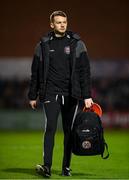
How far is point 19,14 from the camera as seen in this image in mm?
19219

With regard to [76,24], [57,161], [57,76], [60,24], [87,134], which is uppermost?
[60,24]

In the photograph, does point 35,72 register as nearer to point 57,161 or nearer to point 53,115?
point 53,115

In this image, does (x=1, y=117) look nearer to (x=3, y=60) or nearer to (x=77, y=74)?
(x=3, y=60)

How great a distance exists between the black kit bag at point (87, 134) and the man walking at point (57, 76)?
15 centimetres

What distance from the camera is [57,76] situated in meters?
8.89

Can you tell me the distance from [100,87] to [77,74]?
13.2 meters

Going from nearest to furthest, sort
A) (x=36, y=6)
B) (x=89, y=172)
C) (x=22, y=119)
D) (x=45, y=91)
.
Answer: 1. (x=45, y=91)
2. (x=89, y=172)
3. (x=36, y=6)
4. (x=22, y=119)

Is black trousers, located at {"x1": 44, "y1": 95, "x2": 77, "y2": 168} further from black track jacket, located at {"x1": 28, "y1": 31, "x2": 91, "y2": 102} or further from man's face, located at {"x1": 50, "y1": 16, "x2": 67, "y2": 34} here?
man's face, located at {"x1": 50, "y1": 16, "x2": 67, "y2": 34}

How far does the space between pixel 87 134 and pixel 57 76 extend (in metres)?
0.75

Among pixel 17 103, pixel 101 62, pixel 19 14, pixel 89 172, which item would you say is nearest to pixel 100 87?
pixel 101 62

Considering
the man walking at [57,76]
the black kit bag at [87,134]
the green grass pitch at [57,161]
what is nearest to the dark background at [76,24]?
the green grass pitch at [57,161]

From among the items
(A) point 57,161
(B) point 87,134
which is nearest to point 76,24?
(A) point 57,161

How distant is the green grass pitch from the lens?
30.3 ft

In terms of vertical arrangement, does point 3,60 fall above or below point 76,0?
below
